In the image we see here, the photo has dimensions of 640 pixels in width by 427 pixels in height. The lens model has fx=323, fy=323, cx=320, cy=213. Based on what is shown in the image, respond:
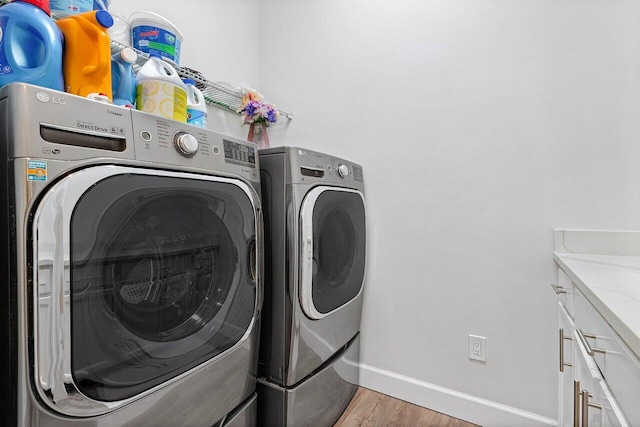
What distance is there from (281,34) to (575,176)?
74.4 inches

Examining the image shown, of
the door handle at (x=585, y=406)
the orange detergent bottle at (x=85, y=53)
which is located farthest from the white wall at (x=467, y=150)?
the orange detergent bottle at (x=85, y=53)

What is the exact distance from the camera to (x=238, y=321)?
106 cm

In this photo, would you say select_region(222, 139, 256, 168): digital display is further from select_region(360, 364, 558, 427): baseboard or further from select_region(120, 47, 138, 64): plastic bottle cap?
select_region(360, 364, 558, 427): baseboard

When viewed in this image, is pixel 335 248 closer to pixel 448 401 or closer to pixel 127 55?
pixel 448 401

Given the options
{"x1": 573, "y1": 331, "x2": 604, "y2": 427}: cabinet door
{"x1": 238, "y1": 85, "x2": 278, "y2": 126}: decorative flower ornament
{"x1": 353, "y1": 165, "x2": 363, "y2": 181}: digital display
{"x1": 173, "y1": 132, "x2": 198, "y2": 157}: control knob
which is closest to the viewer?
{"x1": 573, "y1": 331, "x2": 604, "y2": 427}: cabinet door

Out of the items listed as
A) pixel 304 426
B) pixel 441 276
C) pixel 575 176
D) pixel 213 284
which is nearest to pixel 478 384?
pixel 441 276

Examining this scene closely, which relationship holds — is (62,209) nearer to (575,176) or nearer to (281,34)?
(575,176)

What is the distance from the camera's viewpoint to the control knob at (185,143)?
881 millimetres

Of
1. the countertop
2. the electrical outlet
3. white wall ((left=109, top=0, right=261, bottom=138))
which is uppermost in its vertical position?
white wall ((left=109, top=0, right=261, bottom=138))

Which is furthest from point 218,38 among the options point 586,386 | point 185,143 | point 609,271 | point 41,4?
point 586,386

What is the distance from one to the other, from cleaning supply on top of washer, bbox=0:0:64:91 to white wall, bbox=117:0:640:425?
780 millimetres

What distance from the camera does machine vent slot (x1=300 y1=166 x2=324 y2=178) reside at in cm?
132

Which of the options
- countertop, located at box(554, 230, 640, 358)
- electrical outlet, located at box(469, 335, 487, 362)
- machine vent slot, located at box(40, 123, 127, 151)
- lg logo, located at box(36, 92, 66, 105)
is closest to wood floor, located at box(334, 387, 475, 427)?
electrical outlet, located at box(469, 335, 487, 362)

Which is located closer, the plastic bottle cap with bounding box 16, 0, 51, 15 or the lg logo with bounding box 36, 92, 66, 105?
the lg logo with bounding box 36, 92, 66, 105
